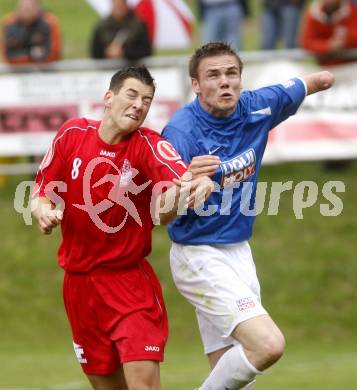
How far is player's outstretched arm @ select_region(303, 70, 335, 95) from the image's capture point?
773 cm

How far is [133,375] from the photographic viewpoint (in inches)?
262

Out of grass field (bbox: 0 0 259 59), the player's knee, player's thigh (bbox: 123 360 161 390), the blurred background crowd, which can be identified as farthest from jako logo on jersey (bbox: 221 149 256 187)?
grass field (bbox: 0 0 259 59)

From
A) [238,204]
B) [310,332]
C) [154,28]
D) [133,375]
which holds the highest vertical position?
[154,28]

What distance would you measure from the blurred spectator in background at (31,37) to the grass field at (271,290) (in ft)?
5.87

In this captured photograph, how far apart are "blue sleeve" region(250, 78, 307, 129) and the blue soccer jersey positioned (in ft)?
0.22

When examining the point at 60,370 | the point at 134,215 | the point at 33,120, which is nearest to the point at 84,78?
the point at 33,120

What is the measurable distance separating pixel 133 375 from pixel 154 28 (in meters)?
8.16

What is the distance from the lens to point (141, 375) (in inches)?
262

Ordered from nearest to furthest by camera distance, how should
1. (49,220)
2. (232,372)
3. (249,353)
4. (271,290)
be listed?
1. (49,220)
2. (249,353)
3. (232,372)
4. (271,290)

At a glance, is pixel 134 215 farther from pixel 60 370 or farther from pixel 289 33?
pixel 289 33

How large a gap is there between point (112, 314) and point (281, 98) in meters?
1.90

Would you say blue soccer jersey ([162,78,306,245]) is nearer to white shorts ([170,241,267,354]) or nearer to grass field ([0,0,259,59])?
white shorts ([170,241,267,354])

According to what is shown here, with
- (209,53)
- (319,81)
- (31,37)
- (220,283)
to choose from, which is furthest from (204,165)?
(31,37)

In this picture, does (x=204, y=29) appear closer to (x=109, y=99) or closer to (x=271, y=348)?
(x=109, y=99)
